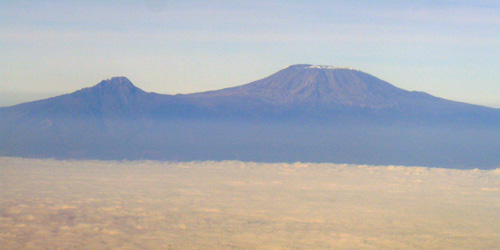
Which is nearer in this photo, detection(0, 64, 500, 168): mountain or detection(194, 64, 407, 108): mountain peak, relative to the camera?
detection(0, 64, 500, 168): mountain

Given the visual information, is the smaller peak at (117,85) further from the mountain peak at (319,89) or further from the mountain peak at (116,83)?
the mountain peak at (319,89)

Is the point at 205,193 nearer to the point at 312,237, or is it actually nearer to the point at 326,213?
the point at 326,213

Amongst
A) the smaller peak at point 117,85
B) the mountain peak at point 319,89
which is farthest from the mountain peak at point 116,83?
the mountain peak at point 319,89

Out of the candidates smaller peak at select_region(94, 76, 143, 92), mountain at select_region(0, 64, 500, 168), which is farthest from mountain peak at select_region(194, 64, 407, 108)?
smaller peak at select_region(94, 76, 143, 92)

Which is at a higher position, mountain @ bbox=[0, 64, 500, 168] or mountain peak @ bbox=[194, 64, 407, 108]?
mountain peak @ bbox=[194, 64, 407, 108]

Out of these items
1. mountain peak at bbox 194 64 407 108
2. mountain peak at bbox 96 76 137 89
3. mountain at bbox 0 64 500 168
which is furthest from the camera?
mountain peak at bbox 194 64 407 108

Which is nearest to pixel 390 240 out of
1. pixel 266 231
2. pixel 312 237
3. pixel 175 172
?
pixel 312 237

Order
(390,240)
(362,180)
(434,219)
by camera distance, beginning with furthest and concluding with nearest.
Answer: (362,180), (434,219), (390,240)

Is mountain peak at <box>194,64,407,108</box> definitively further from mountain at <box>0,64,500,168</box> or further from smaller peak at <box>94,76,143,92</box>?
smaller peak at <box>94,76,143,92</box>
